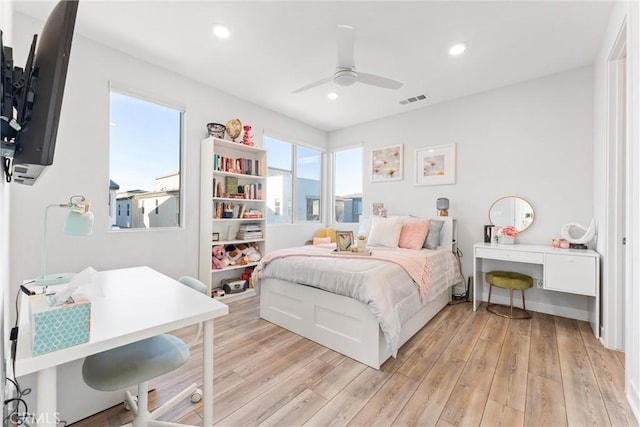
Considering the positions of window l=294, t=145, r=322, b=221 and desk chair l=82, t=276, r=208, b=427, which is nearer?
desk chair l=82, t=276, r=208, b=427

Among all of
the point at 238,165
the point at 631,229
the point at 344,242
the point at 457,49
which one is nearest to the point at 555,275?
the point at 631,229

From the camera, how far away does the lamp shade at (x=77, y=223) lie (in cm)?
129

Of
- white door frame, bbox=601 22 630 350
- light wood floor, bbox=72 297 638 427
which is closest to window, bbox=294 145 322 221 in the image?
light wood floor, bbox=72 297 638 427

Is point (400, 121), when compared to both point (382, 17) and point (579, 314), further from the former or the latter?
point (579, 314)

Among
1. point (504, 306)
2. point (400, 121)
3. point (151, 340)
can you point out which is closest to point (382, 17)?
point (400, 121)

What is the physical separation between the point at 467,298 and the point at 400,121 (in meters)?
2.82

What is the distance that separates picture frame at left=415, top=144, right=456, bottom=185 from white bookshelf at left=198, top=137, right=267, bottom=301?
236 centimetres

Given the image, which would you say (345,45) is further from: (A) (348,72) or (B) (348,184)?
(B) (348,184)

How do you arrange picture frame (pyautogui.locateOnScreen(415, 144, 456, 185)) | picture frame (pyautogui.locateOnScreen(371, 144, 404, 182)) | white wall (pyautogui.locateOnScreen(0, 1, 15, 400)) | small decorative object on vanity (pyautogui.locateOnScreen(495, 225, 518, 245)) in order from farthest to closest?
picture frame (pyautogui.locateOnScreen(371, 144, 404, 182)), picture frame (pyautogui.locateOnScreen(415, 144, 456, 185)), small decorative object on vanity (pyautogui.locateOnScreen(495, 225, 518, 245)), white wall (pyautogui.locateOnScreen(0, 1, 15, 400))

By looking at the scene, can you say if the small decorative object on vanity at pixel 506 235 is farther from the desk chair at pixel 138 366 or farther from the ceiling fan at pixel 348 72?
the desk chair at pixel 138 366

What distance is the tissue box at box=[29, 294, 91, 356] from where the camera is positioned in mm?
791

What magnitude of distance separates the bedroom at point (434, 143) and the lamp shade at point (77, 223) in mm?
1625

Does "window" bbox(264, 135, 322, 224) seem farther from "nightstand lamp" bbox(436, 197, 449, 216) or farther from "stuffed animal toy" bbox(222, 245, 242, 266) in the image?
"nightstand lamp" bbox(436, 197, 449, 216)

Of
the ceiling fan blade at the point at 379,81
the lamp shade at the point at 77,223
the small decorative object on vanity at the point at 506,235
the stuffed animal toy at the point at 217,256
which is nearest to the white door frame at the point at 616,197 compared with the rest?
the small decorative object on vanity at the point at 506,235
